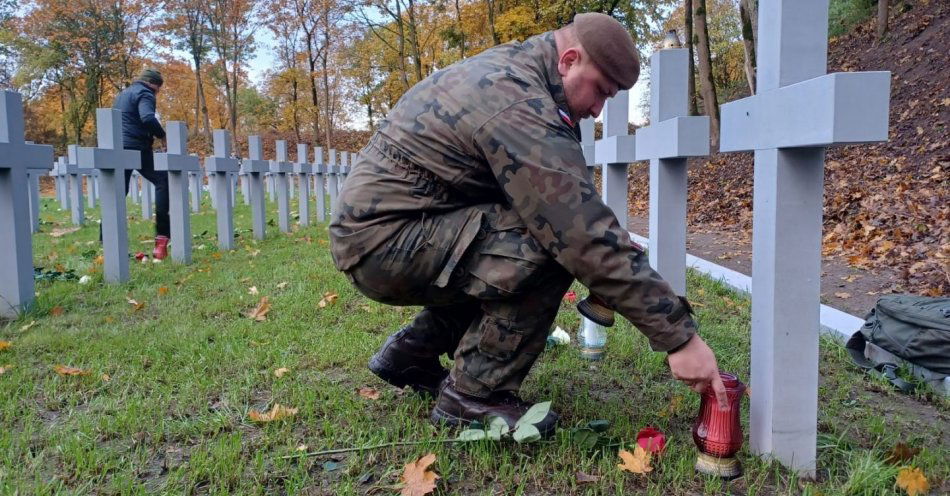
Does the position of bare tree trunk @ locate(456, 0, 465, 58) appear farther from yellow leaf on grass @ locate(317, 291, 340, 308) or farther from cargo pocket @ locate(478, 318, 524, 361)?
cargo pocket @ locate(478, 318, 524, 361)

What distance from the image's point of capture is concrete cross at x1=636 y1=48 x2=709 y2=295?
10.2ft

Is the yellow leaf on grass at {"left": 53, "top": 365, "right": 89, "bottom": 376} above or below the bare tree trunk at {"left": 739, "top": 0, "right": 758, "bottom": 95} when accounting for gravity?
below

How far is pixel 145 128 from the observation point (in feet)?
24.0

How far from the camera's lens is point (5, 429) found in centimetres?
227

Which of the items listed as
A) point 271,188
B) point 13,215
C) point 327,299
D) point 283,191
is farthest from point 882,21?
point 13,215

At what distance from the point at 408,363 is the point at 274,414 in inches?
19.9

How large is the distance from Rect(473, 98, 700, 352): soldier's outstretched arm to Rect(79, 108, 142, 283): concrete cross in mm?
4479

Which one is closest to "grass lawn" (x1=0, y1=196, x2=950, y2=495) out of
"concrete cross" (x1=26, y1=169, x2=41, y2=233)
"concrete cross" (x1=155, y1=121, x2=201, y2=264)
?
"concrete cross" (x1=155, y1=121, x2=201, y2=264)

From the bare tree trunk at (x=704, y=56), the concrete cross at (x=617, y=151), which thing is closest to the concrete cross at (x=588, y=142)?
the concrete cross at (x=617, y=151)

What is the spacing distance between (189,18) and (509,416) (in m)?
32.3

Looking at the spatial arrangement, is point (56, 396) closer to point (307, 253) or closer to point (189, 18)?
point (307, 253)

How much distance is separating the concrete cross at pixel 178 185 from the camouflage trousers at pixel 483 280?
4839 millimetres

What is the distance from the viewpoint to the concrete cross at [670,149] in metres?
3.09

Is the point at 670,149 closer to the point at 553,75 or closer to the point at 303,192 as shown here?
the point at 553,75
